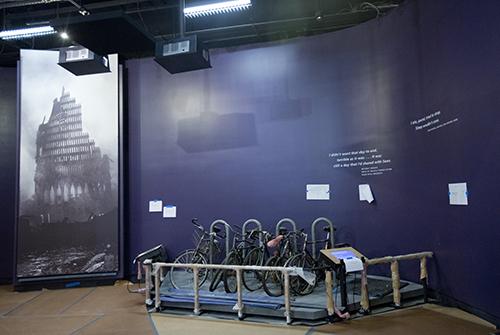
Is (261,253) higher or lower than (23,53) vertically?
lower

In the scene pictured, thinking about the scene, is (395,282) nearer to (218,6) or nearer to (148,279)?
(148,279)

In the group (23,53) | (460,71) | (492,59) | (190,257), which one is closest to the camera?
(492,59)

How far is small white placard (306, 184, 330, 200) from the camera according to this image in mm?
6133

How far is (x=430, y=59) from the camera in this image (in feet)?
16.1

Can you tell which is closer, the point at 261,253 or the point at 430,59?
the point at 430,59

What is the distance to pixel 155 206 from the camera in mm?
6934

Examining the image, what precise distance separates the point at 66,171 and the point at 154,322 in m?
3.62

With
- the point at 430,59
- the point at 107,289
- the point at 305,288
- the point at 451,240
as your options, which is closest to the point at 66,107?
the point at 107,289

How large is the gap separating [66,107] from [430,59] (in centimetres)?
609

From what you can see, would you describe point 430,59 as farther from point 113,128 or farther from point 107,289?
point 107,289

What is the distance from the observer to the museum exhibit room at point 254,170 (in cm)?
Result: 436

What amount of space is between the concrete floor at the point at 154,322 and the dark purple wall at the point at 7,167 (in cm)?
163

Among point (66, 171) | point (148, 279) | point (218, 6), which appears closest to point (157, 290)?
point (148, 279)

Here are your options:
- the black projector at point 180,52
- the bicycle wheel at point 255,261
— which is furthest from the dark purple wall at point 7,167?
the bicycle wheel at point 255,261
